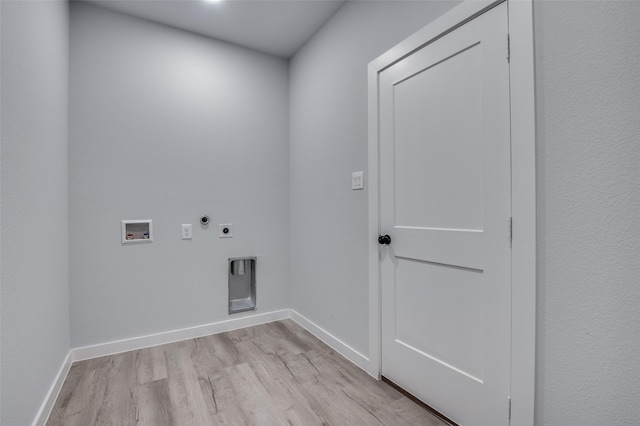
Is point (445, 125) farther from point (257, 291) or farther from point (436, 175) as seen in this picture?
Result: point (257, 291)

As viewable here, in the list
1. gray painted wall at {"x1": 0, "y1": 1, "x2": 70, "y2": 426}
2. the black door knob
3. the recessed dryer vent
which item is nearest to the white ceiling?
gray painted wall at {"x1": 0, "y1": 1, "x2": 70, "y2": 426}

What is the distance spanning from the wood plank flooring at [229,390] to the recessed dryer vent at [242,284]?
44 centimetres

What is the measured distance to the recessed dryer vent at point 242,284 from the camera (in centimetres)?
271

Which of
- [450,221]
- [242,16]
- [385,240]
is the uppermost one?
[242,16]

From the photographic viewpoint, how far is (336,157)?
7.49 ft

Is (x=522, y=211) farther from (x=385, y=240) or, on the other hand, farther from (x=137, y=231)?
(x=137, y=231)

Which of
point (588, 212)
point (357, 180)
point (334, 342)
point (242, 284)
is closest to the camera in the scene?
point (588, 212)

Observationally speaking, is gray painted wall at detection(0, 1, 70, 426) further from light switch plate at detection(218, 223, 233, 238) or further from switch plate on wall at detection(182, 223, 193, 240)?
light switch plate at detection(218, 223, 233, 238)

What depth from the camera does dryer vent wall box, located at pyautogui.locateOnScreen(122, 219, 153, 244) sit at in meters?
2.28

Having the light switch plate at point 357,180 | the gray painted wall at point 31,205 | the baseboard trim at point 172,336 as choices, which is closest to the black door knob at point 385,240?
the light switch plate at point 357,180

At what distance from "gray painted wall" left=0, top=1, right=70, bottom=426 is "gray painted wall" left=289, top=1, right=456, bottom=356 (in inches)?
67.7

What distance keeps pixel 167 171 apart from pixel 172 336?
1.35 metres

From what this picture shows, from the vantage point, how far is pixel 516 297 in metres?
1.19

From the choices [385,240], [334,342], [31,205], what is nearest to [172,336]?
[334,342]
